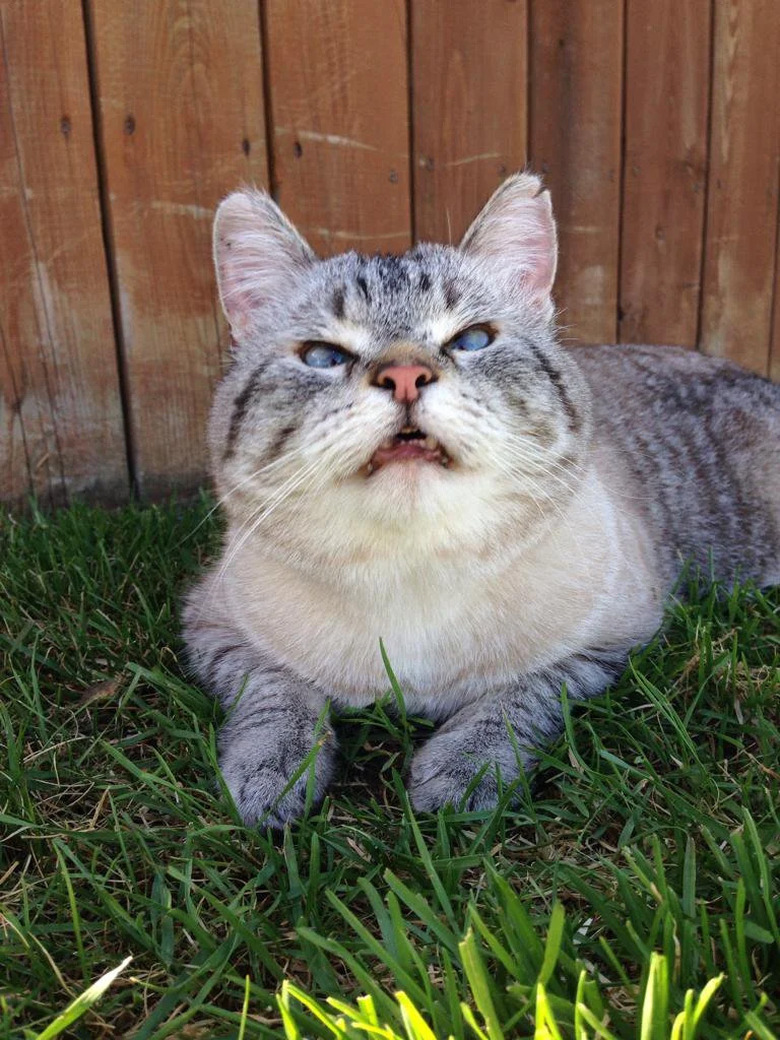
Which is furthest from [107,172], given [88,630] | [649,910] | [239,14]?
[649,910]

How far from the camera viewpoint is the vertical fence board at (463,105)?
3.43 m

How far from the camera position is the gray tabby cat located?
185cm

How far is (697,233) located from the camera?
3955mm

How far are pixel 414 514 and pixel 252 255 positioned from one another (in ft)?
2.92

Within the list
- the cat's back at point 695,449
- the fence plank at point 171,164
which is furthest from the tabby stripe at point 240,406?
the fence plank at point 171,164

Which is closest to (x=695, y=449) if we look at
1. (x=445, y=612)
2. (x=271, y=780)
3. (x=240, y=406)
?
(x=445, y=612)

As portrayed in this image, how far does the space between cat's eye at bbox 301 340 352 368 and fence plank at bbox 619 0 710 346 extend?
2170mm

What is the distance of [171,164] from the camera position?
10.7 ft

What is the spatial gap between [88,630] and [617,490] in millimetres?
1437

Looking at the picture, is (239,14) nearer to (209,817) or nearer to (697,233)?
(697,233)

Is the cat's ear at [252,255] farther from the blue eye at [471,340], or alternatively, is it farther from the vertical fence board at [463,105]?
the vertical fence board at [463,105]

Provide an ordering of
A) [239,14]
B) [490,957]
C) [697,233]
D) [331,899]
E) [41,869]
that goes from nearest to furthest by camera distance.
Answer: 1. [490,957]
2. [331,899]
3. [41,869]
4. [239,14]
5. [697,233]

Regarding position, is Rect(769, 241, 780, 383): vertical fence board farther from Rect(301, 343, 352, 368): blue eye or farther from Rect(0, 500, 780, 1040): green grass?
Rect(301, 343, 352, 368): blue eye

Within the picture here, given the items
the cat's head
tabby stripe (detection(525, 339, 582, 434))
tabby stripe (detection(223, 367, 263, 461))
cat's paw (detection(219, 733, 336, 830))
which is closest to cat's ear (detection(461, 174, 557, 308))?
the cat's head
